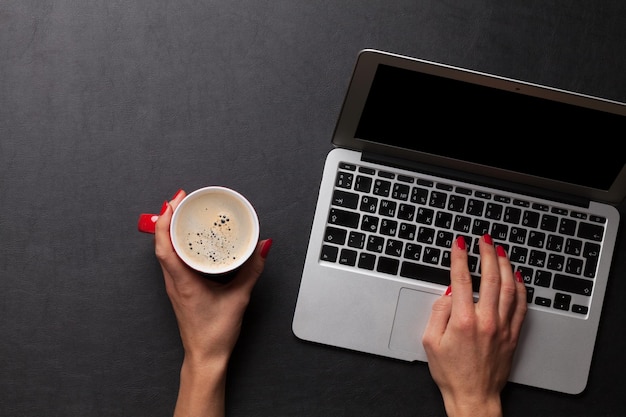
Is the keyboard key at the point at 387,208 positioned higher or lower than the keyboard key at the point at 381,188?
lower

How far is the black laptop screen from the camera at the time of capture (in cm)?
87

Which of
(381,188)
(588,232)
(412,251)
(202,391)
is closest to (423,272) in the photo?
(412,251)

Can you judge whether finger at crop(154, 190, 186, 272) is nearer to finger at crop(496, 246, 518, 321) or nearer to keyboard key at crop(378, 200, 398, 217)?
keyboard key at crop(378, 200, 398, 217)

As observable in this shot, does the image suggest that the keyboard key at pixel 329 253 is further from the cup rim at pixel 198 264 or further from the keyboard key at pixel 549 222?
the keyboard key at pixel 549 222

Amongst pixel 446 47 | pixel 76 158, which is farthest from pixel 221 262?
pixel 446 47

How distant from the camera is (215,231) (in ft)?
2.90

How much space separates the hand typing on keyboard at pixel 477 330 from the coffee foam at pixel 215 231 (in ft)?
0.97

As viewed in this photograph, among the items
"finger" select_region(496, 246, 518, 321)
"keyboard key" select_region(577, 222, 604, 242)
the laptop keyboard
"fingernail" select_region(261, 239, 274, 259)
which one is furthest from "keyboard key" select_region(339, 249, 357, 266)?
"keyboard key" select_region(577, 222, 604, 242)

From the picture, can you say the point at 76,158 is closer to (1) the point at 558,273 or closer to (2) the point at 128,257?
(2) the point at 128,257

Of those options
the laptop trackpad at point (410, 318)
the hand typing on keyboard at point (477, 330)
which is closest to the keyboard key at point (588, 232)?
the hand typing on keyboard at point (477, 330)

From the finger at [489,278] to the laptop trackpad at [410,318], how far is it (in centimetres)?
7

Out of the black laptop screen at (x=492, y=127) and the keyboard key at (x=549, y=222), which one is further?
the keyboard key at (x=549, y=222)

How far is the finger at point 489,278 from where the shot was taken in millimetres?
948

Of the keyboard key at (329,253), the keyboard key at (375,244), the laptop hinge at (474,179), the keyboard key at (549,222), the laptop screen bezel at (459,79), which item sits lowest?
the keyboard key at (329,253)
